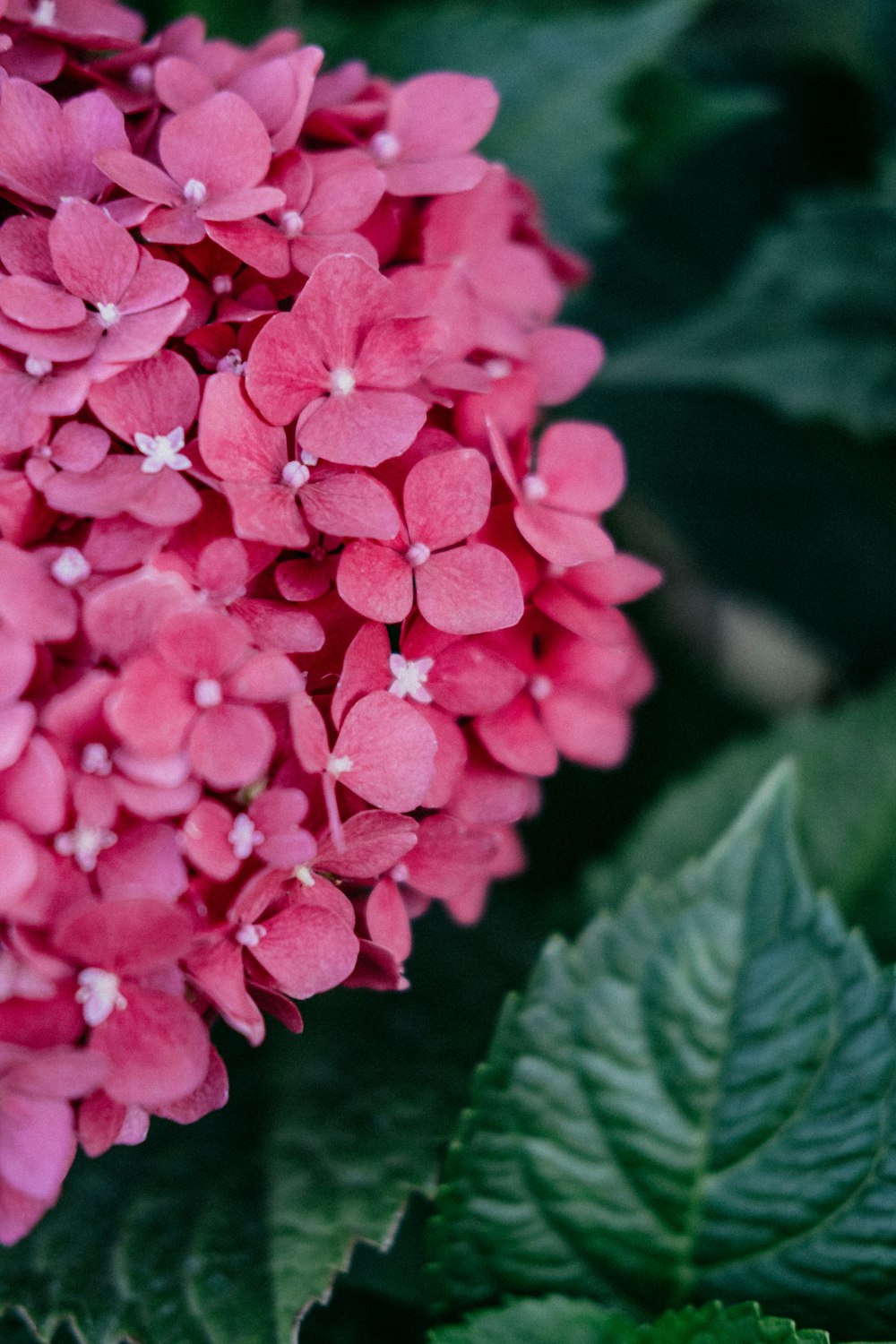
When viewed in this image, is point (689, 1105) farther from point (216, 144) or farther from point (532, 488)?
point (216, 144)

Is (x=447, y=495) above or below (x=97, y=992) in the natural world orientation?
above

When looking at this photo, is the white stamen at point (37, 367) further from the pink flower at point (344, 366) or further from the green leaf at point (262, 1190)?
the green leaf at point (262, 1190)

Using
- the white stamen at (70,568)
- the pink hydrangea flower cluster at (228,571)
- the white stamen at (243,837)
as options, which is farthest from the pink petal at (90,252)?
the white stamen at (243,837)

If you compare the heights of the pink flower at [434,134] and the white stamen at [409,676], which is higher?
the pink flower at [434,134]

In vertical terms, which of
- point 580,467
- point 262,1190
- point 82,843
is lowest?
point 262,1190

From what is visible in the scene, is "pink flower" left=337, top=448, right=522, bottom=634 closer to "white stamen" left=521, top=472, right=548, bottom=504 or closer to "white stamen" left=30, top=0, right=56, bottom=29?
"white stamen" left=521, top=472, right=548, bottom=504

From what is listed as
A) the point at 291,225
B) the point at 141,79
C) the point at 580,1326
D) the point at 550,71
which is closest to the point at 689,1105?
the point at 580,1326
